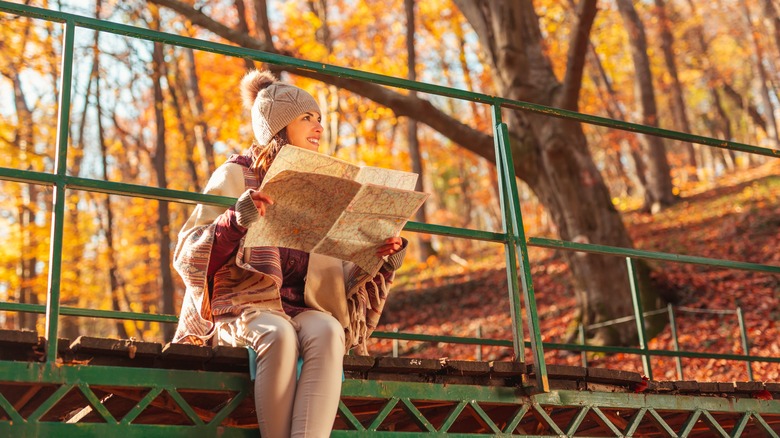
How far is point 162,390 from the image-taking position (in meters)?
2.82

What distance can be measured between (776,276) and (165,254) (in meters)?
9.54

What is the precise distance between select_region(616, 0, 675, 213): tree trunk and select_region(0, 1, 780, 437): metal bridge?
14.2 metres

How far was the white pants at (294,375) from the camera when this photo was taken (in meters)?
2.74

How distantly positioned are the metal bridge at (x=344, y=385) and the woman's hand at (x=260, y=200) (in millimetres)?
410

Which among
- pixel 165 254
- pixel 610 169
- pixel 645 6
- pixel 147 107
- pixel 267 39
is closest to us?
pixel 267 39

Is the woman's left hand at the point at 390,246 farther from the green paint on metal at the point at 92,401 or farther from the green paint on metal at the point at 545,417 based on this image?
the green paint on metal at the point at 92,401

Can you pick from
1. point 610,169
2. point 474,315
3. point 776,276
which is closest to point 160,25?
point 474,315

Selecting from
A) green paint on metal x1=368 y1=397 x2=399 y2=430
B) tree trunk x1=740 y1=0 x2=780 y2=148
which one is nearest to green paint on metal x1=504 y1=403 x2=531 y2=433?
green paint on metal x1=368 y1=397 x2=399 y2=430

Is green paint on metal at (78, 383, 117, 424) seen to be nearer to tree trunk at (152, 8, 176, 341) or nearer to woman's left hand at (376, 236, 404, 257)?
woman's left hand at (376, 236, 404, 257)

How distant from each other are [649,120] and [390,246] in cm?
1595

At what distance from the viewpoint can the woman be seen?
9.06 ft

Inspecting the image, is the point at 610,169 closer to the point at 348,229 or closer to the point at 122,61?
the point at 122,61

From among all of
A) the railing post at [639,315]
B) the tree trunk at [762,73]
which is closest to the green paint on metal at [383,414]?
the railing post at [639,315]

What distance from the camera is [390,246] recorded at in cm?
315
